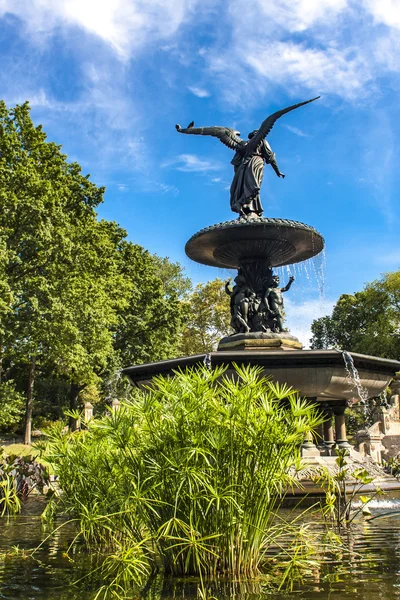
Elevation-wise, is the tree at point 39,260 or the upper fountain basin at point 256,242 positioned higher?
the tree at point 39,260

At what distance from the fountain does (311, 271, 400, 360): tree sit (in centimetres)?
3369

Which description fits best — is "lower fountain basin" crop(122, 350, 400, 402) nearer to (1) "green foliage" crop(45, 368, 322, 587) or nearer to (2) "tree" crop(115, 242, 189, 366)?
(1) "green foliage" crop(45, 368, 322, 587)

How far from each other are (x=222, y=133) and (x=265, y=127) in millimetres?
1487

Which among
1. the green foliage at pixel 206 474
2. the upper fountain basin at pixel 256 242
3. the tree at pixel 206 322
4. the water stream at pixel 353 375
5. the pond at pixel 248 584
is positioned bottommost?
the pond at pixel 248 584

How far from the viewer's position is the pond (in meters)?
3.97

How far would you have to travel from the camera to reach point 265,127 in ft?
46.6

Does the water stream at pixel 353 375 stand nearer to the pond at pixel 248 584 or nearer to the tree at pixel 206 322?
the pond at pixel 248 584

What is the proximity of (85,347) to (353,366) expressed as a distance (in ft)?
58.9

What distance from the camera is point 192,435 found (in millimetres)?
4270

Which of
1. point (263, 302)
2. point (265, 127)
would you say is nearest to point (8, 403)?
point (263, 302)

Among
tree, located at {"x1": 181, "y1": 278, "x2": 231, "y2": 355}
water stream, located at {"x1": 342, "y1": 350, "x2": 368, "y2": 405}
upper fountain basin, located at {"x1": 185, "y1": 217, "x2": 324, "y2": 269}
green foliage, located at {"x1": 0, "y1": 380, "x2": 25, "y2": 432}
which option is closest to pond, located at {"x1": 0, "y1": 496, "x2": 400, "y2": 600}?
water stream, located at {"x1": 342, "y1": 350, "x2": 368, "y2": 405}

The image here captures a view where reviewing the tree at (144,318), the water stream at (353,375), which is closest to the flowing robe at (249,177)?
the water stream at (353,375)

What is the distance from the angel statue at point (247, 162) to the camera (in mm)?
14727

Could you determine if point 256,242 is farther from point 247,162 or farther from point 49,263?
point 49,263
